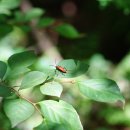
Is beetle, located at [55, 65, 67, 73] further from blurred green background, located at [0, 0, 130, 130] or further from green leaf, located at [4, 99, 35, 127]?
blurred green background, located at [0, 0, 130, 130]

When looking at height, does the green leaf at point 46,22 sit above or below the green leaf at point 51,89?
below

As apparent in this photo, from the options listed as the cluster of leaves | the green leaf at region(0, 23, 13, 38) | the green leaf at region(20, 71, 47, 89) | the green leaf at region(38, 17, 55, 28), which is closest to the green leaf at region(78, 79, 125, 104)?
the cluster of leaves

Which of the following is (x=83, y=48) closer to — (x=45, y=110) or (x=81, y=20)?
(x=81, y=20)

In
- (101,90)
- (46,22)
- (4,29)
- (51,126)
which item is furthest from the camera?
(46,22)

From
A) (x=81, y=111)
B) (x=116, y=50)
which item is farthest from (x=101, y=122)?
(x=116, y=50)

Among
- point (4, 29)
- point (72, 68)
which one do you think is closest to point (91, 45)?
point (4, 29)

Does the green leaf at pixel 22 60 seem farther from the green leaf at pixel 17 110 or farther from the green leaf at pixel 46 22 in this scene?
the green leaf at pixel 46 22

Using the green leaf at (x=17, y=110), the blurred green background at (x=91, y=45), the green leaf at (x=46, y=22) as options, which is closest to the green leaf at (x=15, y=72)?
the green leaf at (x=17, y=110)

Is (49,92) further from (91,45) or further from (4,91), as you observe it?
(91,45)

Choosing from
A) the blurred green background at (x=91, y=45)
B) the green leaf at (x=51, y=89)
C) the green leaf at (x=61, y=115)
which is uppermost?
the green leaf at (x=51, y=89)
